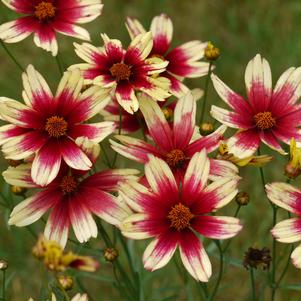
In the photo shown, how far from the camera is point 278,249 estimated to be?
3.21 m

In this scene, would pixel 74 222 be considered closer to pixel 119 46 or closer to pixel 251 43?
pixel 119 46

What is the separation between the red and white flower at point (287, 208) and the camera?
1.51 m

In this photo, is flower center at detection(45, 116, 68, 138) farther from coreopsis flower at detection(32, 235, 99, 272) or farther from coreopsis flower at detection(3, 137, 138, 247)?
coreopsis flower at detection(32, 235, 99, 272)

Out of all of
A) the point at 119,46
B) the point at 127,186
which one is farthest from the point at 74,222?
the point at 119,46

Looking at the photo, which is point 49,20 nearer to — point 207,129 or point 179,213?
point 207,129

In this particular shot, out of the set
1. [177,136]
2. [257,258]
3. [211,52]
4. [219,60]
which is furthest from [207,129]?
[219,60]

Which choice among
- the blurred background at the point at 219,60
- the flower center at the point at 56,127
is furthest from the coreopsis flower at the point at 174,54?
the blurred background at the point at 219,60

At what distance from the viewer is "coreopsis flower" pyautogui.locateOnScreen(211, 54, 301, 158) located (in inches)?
70.0

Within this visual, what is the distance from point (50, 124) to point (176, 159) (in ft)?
1.22

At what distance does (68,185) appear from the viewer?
1.68 m

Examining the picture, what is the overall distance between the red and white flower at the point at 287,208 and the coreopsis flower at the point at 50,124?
46 centimetres

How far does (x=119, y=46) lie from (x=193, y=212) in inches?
22.6

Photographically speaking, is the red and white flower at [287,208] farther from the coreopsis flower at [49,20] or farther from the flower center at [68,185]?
the coreopsis flower at [49,20]

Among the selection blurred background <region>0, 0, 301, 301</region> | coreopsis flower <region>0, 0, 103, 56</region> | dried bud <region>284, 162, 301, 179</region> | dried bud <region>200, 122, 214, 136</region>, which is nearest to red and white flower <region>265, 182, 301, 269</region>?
dried bud <region>284, 162, 301, 179</region>
